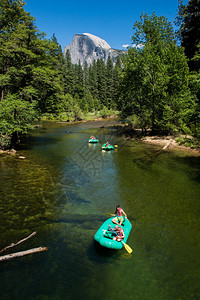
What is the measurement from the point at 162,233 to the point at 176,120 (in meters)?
25.8

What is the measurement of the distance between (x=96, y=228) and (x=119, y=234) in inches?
74.3

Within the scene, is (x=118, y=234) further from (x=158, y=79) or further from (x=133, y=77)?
(x=133, y=77)

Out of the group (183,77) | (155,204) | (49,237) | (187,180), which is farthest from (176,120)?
(49,237)

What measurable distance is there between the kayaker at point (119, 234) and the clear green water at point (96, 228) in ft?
2.32

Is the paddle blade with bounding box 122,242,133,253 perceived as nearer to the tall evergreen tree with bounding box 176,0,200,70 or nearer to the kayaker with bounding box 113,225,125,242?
the kayaker with bounding box 113,225,125,242

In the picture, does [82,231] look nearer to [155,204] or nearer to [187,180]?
[155,204]

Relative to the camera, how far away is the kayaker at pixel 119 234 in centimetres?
862

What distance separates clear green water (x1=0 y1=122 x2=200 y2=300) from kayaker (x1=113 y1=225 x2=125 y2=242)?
27.8 inches

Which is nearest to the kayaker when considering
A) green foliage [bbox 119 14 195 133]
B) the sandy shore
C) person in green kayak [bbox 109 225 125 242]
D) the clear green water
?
person in green kayak [bbox 109 225 125 242]

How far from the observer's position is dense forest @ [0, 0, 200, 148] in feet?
79.8

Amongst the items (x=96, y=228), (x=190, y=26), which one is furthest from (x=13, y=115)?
(x=190, y=26)

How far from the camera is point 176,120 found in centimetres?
3250

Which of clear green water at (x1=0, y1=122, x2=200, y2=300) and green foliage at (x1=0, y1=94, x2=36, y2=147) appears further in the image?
green foliage at (x1=0, y1=94, x2=36, y2=147)

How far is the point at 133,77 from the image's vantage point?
35.6 meters
